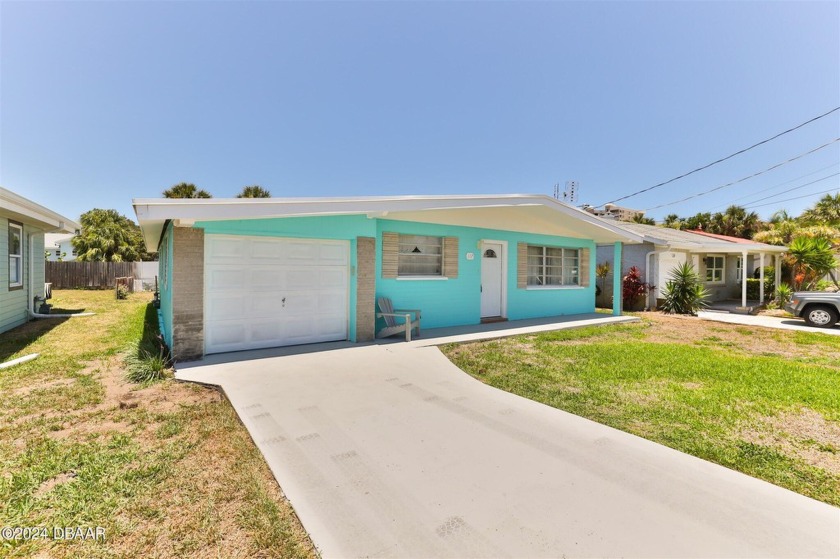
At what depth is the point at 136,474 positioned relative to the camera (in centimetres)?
288

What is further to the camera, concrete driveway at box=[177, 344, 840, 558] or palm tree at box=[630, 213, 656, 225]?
palm tree at box=[630, 213, 656, 225]

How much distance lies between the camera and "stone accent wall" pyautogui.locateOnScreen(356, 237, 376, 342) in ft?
25.5

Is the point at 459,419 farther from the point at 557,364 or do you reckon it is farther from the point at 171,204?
the point at 171,204

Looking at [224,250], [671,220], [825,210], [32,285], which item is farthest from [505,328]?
[671,220]

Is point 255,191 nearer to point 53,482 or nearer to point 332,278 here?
point 332,278

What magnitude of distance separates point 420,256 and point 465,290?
1646 mm

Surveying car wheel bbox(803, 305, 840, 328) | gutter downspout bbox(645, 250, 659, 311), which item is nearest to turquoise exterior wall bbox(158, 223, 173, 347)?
gutter downspout bbox(645, 250, 659, 311)

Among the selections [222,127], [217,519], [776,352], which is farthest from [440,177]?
[217,519]

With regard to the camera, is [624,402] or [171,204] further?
[171,204]

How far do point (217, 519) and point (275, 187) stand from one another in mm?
23930

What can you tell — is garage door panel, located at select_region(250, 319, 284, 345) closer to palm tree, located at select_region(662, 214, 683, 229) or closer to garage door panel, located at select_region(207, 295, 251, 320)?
garage door panel, located at select_region(207, 295, 251, 320)

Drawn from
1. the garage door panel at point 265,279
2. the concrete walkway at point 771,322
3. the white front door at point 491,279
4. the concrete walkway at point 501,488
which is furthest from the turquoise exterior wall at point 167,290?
the concrete walkway at point 771,322

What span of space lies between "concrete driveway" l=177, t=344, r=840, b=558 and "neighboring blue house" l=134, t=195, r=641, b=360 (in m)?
2.49

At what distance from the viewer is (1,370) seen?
18.5ft
